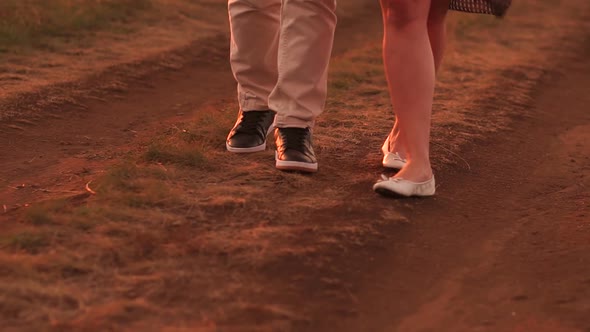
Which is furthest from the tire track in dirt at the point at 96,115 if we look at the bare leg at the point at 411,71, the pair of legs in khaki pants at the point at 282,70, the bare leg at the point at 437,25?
the bare leg at the point at 437,25

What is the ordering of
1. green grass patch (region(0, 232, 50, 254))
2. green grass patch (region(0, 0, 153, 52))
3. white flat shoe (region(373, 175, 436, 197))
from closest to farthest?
green grass patch (region(0, 232, 50, 254)) → white flat shoe (region(373, 175, 436, 197)) → green grass patch (region(0, 0, 153, 52))

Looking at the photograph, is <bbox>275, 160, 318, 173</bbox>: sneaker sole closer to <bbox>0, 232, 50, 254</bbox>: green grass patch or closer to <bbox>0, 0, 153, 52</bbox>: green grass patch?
<bbox>0, 232, 50, 254</bbox>: green grass patch

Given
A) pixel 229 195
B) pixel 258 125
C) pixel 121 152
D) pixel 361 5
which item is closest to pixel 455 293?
pixel 229 195

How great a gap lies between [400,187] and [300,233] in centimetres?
54

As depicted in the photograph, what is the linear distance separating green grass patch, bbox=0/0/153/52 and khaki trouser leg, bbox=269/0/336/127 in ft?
9.32

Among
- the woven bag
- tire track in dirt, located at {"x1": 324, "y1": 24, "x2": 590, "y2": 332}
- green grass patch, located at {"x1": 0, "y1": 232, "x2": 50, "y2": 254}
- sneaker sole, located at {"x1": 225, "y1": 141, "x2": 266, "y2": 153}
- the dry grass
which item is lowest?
the dry grass

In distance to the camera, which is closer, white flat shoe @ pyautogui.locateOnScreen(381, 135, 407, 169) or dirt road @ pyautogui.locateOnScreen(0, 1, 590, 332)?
dirt road @ pyautogui.locateOnScreen(0, 1, 590, 332)

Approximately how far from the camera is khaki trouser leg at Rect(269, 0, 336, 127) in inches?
150

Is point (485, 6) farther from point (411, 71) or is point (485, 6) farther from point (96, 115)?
point (96, 115)

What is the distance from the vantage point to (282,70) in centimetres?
388

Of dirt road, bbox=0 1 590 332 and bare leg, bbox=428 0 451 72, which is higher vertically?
bare leg, bbox=428 0 451 72

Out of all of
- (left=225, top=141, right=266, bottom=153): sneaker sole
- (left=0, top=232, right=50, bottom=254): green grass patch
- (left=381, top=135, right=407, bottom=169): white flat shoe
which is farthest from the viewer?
(left=225, top=141, right=266, bottom=153): sneaker sole

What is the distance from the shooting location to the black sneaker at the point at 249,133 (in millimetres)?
4109

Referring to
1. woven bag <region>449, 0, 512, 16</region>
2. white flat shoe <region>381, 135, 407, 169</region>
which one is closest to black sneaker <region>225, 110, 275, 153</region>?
white flat shoe <region>381, 135, 407, 169</region>
